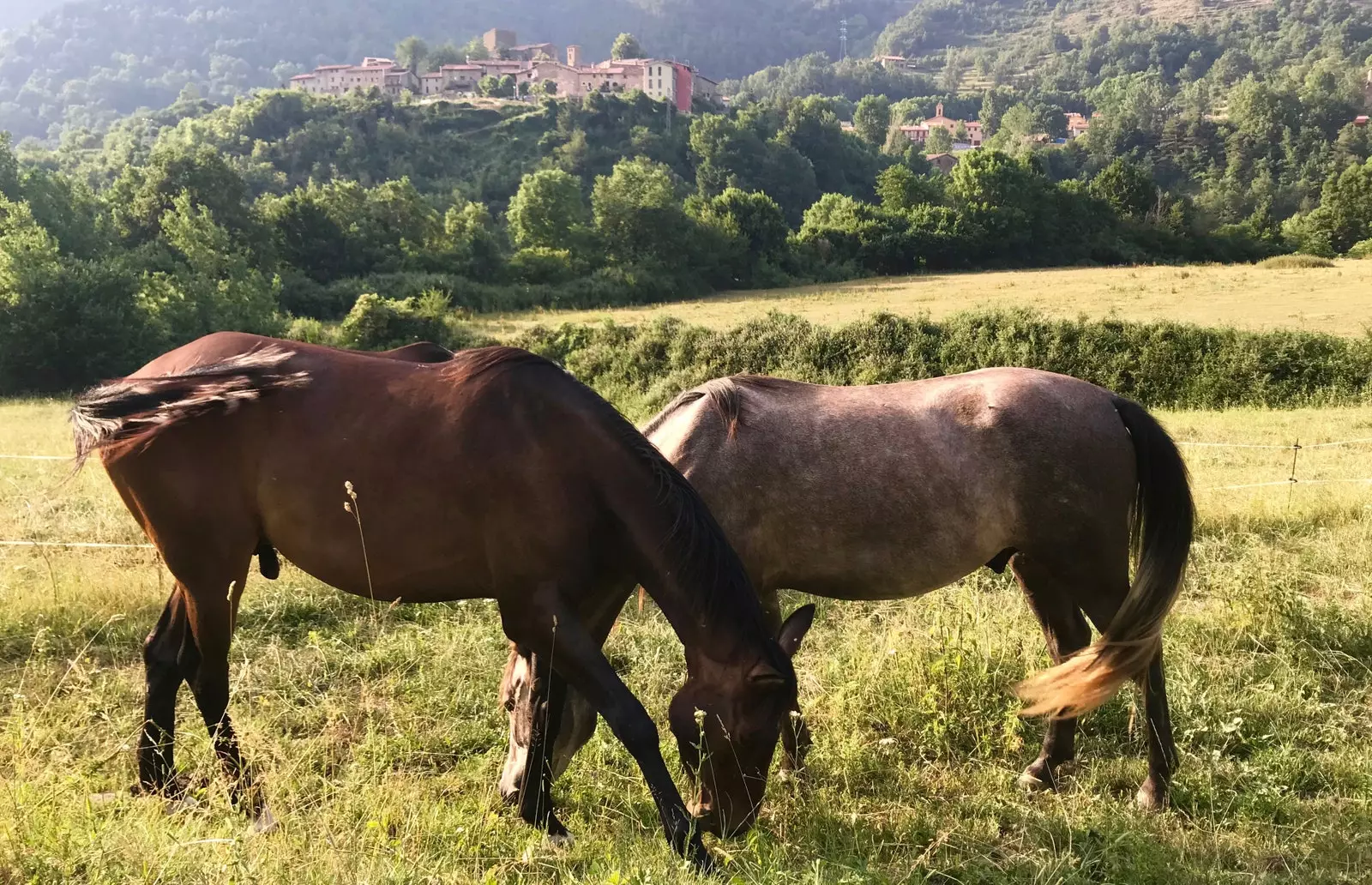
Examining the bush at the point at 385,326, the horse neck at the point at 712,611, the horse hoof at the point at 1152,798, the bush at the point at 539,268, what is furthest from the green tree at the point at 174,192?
the horse hoof at the point at 1152,798

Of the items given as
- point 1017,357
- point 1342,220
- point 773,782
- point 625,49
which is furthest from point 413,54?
point 773,782

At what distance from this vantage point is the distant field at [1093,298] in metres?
27.7

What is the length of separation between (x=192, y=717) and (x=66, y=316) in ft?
90.8

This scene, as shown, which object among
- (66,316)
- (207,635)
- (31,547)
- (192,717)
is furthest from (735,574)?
(66,316)

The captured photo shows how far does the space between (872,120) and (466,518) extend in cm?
14745

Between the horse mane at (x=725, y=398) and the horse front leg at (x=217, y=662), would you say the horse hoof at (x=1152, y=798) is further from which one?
the horse front leg at (x=217, y=662)

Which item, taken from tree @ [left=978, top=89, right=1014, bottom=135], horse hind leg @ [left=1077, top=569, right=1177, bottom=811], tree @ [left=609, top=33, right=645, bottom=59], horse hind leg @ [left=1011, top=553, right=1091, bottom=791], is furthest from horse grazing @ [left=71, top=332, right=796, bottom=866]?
tree @ [left=609, top=33, right=645, bottom=59]

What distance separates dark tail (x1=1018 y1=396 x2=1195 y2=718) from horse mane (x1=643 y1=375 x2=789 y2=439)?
5.61 ft

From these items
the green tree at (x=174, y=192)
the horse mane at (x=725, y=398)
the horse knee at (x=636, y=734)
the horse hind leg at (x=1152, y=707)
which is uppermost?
the horse mane at (x=725, y=398)

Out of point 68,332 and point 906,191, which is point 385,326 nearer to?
point 68,332

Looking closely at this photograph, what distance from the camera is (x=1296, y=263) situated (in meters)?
42.5

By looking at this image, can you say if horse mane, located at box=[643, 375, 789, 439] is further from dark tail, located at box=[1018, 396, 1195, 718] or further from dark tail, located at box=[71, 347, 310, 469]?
dark tail, located at box=[1018, 396, 1195, 718]

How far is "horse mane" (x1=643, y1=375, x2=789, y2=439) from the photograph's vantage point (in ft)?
12.1

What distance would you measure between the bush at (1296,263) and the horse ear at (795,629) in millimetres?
50260
